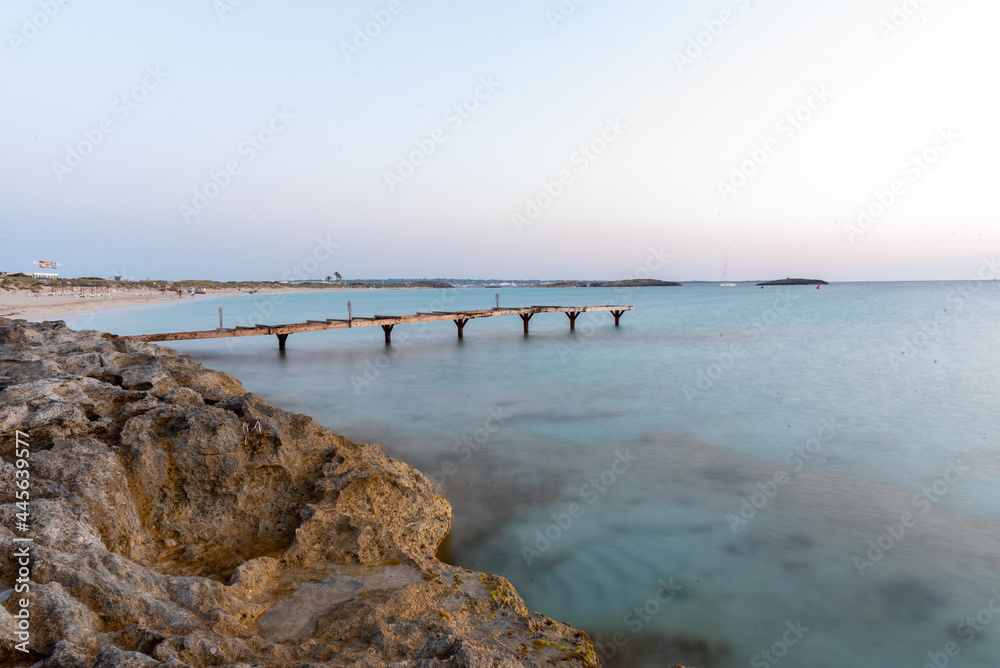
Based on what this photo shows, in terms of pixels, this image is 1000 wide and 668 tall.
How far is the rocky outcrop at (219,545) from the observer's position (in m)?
2.85

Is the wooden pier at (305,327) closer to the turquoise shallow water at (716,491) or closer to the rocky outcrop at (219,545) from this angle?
the turquoise shallow water at (716,491)

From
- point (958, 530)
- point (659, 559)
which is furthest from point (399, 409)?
point (958, 530)

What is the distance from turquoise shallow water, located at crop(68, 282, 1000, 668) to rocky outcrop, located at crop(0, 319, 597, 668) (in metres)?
1.50

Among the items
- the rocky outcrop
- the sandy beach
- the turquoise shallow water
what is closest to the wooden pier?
the turquoise shallow water

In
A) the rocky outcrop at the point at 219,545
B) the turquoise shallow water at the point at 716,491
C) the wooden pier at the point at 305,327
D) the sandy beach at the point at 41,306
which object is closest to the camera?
the rocky outcrop at the point at 219,545

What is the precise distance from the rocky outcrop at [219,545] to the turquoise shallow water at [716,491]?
4.93 feet

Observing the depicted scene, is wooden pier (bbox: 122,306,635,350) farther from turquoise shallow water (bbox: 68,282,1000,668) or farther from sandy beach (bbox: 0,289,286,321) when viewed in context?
sandy beach (bbox: 0,289,286,321)

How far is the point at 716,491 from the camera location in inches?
334

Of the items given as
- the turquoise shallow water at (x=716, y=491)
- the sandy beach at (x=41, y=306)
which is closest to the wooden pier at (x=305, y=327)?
the turquoise shallow water at (x=716, y=491)

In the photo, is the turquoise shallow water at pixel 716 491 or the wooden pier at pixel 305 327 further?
the wooden pier at pixel 305 327

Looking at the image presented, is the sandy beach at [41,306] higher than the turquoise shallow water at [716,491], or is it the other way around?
the sandy beach at [41,306]

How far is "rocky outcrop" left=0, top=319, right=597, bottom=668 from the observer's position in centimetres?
285

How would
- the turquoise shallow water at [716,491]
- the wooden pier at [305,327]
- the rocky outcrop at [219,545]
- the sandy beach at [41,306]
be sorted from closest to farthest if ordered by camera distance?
the rocky outcrop at [219,545], the turquoise shallow water at [716,491], the wooden pier at [305,327], the sandy beach at [41,306]

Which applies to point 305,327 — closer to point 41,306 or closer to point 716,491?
point 716,491
